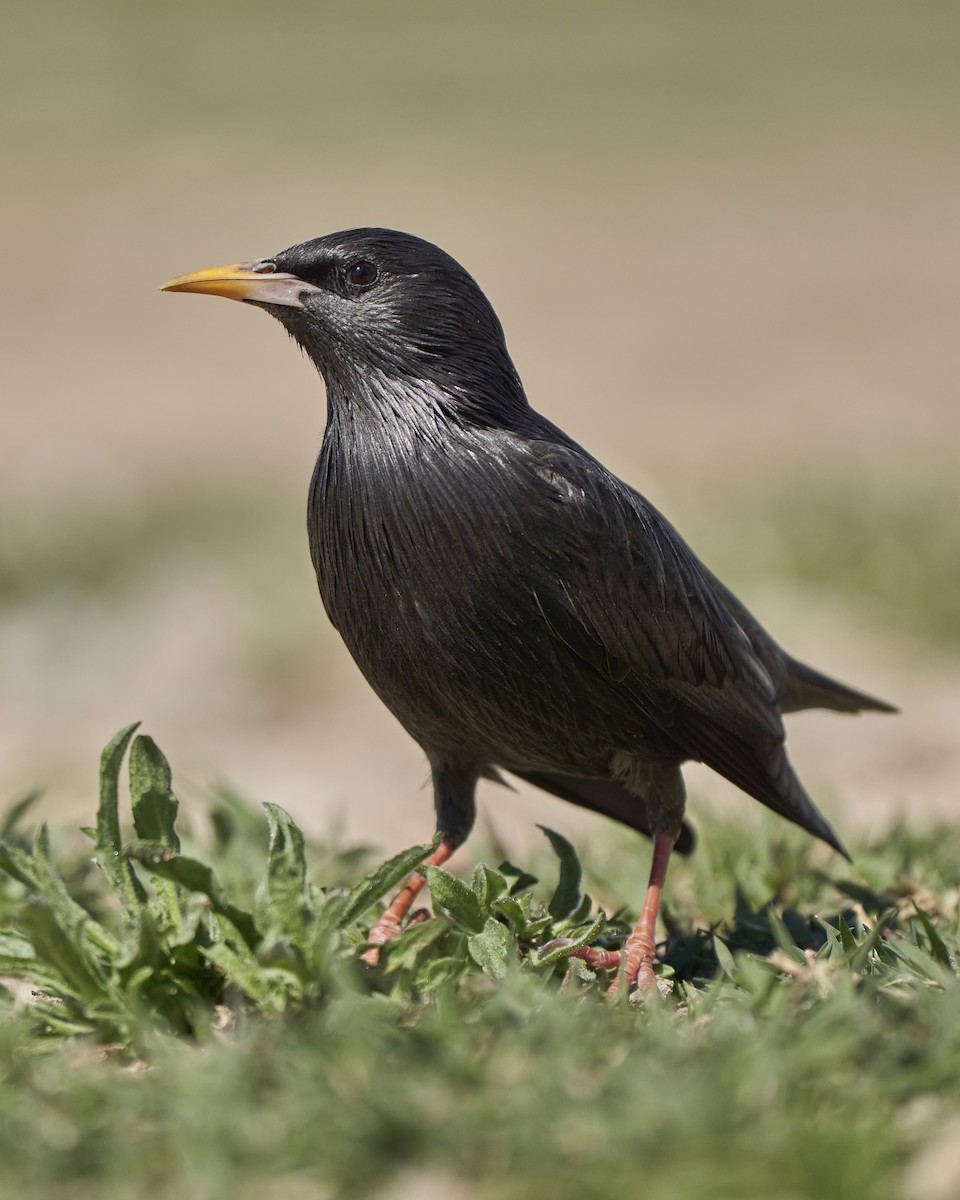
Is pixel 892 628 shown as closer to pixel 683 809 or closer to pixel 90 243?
pixel 683 809

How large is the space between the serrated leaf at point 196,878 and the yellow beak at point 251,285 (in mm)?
1428

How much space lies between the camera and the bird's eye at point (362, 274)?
12.4 ft

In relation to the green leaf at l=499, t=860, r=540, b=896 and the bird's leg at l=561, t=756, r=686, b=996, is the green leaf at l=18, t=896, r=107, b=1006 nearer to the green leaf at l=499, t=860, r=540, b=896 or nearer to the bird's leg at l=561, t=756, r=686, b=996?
the green leaf at l=499, t=860, r=540, b=896

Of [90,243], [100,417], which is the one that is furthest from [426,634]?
[90,243]

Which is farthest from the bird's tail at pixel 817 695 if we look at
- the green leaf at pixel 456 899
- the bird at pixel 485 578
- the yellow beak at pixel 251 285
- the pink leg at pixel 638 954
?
the yellow beak at pixel 251 285

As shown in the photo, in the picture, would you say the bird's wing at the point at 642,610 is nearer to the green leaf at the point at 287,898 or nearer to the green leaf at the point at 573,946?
the green leaf at the point at 573,946

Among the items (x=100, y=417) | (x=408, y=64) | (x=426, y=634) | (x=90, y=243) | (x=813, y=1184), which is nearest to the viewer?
(x=813, y=1184)

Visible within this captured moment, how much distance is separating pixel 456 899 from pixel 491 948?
13 cm

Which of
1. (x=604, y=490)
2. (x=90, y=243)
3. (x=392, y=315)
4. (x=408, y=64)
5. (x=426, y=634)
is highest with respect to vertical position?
(x=408, y=64)

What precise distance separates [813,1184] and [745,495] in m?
8.07

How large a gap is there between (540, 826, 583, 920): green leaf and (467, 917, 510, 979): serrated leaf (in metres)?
0.39

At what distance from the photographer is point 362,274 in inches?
149

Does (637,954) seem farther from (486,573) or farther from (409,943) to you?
(486,573)

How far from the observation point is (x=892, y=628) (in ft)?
26.0
